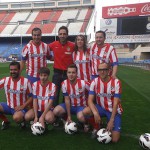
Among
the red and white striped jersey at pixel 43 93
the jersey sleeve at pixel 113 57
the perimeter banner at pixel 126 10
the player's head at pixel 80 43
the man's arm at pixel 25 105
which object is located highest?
the perimeter banner at pixel 126 10

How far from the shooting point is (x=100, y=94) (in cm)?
407

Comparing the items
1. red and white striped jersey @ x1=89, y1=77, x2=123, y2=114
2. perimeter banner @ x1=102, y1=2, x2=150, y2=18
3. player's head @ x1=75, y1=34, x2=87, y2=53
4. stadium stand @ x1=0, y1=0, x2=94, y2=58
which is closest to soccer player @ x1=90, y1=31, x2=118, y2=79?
player's head @ x1=75, y1=34, x2=87, y2=53

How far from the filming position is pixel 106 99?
13.4 ft

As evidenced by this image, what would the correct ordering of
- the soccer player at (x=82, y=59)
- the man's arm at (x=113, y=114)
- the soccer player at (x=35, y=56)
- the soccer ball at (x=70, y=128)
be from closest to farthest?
the man's arm at (x=113, y=114), the soccer ball at (x=70, y=128), the soccer player at (x=82, y=59), the soccer player at (x=35, y=56)

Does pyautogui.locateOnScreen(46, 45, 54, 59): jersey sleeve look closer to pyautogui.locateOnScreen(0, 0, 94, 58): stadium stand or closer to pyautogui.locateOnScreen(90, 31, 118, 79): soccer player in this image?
pyautogui.locateOnScreen(90, 31, 118, 79): soccer player

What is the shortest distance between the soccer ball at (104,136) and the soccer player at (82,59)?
130cm

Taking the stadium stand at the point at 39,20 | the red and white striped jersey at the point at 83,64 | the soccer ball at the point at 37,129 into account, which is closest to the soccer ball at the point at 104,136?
the soccer ball at the point at 37,129

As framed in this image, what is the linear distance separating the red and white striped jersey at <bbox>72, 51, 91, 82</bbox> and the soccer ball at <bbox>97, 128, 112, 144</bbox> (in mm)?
1303

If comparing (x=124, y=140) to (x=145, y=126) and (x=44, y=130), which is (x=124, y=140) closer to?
(x=145, y=126)

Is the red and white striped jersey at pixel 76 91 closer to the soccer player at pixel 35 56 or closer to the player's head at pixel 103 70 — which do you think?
the player's head at pixel 103 70

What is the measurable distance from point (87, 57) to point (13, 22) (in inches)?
1612

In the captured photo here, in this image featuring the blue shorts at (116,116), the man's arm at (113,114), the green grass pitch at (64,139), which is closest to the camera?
the green grass pitch at (64,139)

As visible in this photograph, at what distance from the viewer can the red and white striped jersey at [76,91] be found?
14.2 ft

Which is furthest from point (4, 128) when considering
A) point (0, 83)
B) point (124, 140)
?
point (124, 140)
